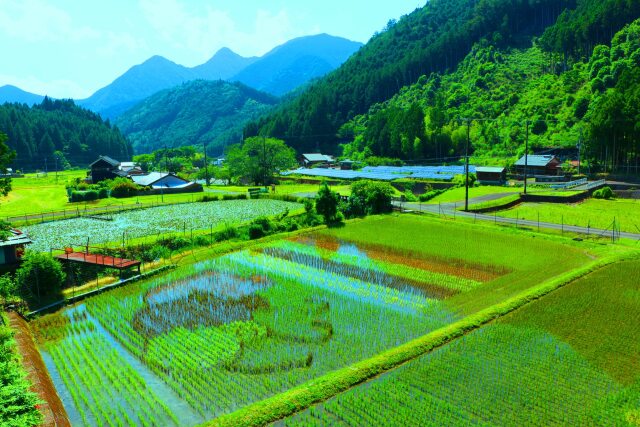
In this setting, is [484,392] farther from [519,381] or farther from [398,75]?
[398,75]

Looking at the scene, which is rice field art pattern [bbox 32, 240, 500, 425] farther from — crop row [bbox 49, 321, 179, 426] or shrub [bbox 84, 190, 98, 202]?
shrub [bbox 84, 190, 98, 202]

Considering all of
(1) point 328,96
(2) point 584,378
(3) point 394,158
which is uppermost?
(1) point 328,96

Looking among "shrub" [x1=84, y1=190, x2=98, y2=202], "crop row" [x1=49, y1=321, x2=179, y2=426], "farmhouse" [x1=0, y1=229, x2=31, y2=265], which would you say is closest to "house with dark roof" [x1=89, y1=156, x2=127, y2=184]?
"shrub" [x1=84, y1=190, x2=98, y2=202]

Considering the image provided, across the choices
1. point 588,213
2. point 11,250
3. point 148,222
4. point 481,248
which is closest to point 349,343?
point 481,248

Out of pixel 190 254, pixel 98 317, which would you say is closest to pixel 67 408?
pixel 98 317

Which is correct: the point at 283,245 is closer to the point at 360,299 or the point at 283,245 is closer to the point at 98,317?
the point at 360,299

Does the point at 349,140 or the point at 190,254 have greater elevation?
the point at 349,140

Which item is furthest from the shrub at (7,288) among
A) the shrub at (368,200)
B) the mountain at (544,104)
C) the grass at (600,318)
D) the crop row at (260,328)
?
the mountain at (544,104)
